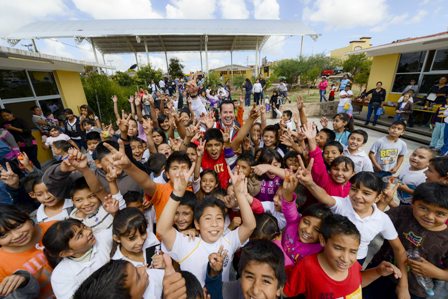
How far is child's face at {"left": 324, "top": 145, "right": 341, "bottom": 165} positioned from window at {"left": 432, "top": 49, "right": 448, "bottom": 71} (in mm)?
8335

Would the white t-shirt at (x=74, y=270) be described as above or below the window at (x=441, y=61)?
below

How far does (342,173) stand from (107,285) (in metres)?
2.25

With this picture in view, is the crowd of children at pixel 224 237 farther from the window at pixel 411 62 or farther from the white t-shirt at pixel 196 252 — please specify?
the window at pixel 411 62

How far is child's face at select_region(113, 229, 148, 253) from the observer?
156 cm

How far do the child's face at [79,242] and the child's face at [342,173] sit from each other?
240cm

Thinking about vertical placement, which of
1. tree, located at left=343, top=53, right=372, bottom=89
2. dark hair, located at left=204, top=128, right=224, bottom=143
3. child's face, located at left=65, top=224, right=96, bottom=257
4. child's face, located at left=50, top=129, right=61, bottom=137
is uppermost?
tree, located at left=343, top=53, right=372, bottom=89

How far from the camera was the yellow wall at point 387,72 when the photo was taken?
859 centimetres

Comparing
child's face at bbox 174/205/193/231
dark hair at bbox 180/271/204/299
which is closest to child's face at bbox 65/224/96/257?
child's face at bbox 174/205/193/231

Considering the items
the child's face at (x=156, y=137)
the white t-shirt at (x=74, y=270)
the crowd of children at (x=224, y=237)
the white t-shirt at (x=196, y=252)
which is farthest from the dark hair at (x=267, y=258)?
the child's face at (x=156, y=137)

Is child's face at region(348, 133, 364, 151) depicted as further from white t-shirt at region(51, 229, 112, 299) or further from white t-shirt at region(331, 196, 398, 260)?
white t-shirt at region(51, 229, 112, 299)

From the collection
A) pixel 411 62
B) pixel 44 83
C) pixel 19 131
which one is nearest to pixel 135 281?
pixel 19 131

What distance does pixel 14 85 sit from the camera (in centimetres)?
566

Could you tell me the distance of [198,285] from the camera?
1220 millimetres

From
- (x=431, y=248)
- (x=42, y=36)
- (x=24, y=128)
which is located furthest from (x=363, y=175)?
(x=42, y=36)
